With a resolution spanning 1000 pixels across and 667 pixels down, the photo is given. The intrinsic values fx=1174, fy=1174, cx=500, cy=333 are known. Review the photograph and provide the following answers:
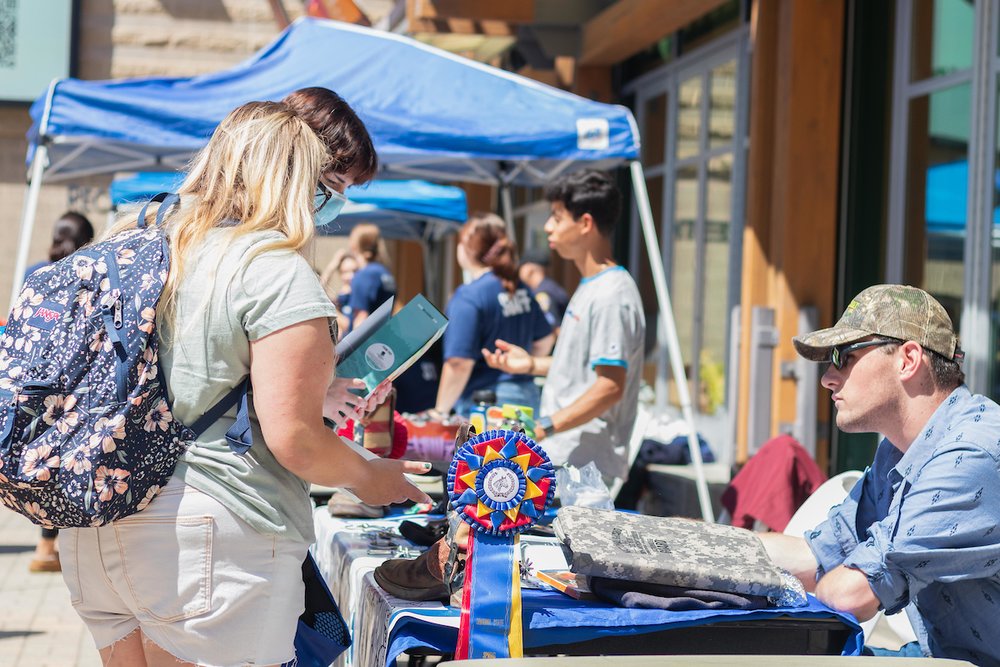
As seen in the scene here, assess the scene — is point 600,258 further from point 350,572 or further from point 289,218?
point 289,218

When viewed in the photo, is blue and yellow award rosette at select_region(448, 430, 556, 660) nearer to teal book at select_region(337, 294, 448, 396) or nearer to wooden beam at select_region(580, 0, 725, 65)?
teal book at select_region(337, 294, 448, 396)

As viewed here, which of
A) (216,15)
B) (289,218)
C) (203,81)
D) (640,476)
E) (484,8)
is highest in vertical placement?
(216,15)

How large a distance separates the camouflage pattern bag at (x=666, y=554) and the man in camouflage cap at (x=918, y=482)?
0.16m

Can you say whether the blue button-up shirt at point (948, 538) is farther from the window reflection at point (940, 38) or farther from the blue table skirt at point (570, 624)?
the window reflection at point (940, 38)

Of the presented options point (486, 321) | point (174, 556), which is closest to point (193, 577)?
point (174, 556)

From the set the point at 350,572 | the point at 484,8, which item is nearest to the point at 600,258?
the point at 350,572

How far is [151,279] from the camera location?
6.24ft

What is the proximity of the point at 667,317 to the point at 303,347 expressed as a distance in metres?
3.88

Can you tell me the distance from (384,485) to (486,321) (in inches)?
130

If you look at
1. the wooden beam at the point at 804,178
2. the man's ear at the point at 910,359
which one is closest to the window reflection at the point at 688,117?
the wooden beam at the point at 804,178

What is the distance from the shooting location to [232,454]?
1.94 metres

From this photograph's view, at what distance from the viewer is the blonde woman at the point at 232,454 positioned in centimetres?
190

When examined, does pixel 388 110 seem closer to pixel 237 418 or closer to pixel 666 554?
pixel 666 554

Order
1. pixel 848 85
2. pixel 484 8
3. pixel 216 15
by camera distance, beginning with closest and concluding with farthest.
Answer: pixel 848 85 → pixel 484 8 → pixel 216 15
